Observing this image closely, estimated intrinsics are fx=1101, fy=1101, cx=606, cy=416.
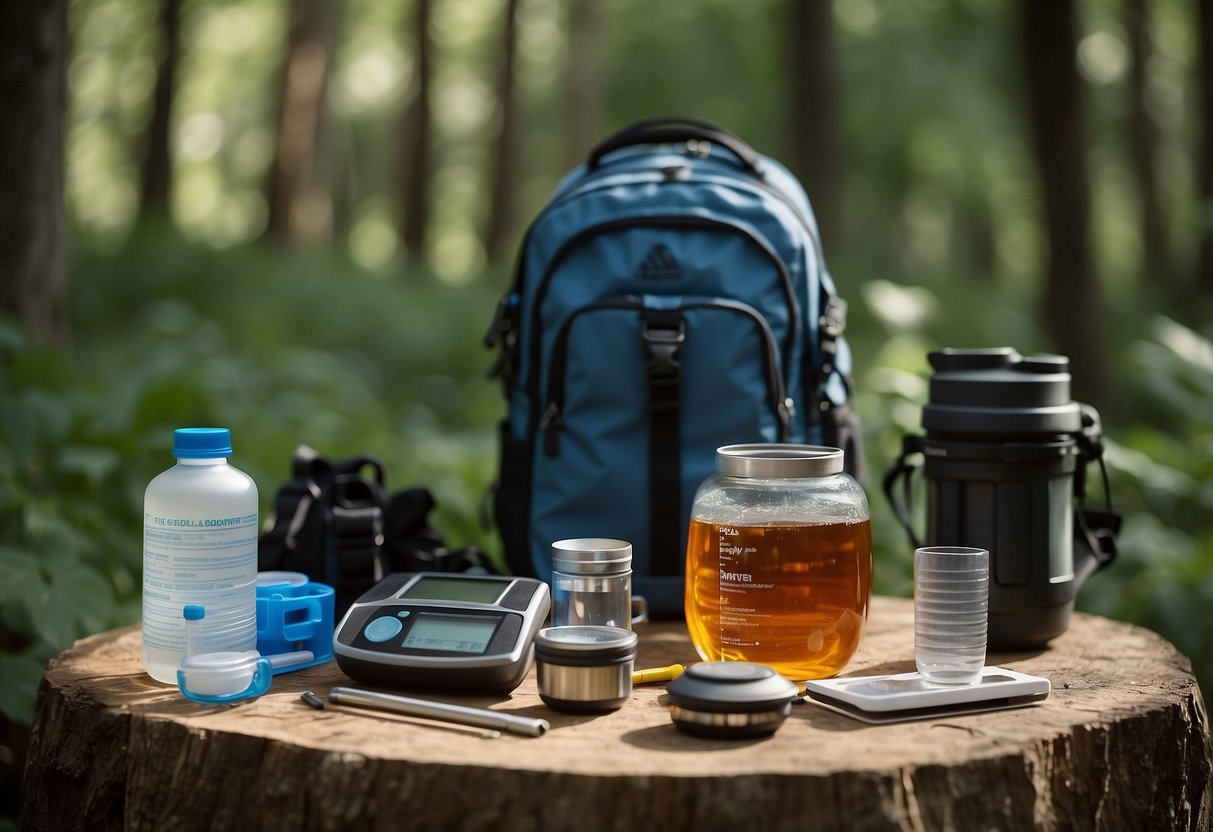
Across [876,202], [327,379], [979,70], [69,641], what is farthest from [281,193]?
[876,202]

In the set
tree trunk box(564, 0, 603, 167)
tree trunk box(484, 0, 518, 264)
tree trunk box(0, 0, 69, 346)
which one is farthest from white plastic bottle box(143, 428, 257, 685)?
tree trunk box(484, 0, 518, 264)

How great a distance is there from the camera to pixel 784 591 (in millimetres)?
1605

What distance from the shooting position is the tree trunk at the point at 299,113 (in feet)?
28.6

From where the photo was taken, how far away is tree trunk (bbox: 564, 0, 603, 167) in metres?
10.9

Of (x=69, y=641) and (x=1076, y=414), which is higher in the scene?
(x=1076, y=414)

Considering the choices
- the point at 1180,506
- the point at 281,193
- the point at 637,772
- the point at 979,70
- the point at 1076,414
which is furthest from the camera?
the point at 979,70

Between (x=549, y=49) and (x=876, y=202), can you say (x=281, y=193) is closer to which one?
(x=549, y=49)

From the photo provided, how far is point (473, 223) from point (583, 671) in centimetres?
2126

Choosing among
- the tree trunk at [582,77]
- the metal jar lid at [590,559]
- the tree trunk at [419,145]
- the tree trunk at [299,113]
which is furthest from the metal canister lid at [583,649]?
the tree trunk at [419,145]

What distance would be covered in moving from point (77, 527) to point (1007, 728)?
2.11 meters

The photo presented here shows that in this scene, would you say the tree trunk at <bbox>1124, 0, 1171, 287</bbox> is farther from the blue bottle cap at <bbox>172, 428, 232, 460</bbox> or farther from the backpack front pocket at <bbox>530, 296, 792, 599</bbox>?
the blue bottle cap at <bbox>172, 428, 232, 460</bbox>

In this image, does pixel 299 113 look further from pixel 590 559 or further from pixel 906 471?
pixel 590 559

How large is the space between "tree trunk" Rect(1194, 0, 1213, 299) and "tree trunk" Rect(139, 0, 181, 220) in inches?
316

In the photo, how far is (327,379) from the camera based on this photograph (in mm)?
4535
